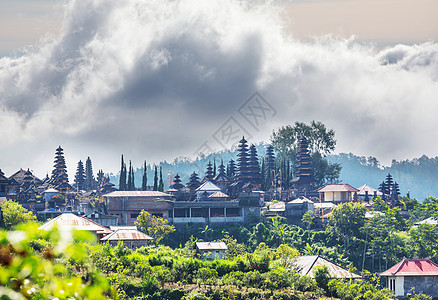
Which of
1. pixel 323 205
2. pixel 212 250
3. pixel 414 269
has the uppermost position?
pixel 323 205

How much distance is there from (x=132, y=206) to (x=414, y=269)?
2476 centimetres

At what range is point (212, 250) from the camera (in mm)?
45031

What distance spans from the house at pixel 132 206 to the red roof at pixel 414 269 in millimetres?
21385

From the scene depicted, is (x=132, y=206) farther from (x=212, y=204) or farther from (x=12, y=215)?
(x=12, y=215)

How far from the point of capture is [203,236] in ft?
181

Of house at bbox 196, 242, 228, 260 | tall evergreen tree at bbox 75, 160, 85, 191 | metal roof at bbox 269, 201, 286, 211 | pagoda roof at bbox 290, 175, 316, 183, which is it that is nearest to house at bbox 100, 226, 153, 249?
house at bbox 196, 242, 228, 260

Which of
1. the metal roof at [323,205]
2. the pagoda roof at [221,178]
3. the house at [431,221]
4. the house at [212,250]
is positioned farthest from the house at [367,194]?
the house at [212,250]

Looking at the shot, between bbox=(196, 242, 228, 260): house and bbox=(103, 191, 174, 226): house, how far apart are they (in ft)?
40.9

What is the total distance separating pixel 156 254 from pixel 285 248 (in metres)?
10.9

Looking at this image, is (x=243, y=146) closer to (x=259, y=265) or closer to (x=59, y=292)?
(x=259, y=265)

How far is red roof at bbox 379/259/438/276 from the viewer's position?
141 ft

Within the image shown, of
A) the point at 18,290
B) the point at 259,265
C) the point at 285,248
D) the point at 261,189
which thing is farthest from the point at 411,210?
the point at 18,290

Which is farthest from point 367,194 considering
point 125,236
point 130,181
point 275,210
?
point 125,236

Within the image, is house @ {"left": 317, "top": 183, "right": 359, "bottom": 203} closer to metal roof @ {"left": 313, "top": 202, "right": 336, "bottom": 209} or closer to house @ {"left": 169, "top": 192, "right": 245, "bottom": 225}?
metal roof @ {"left": 313, "top": 202, "right": 336, "bottom": 209}
